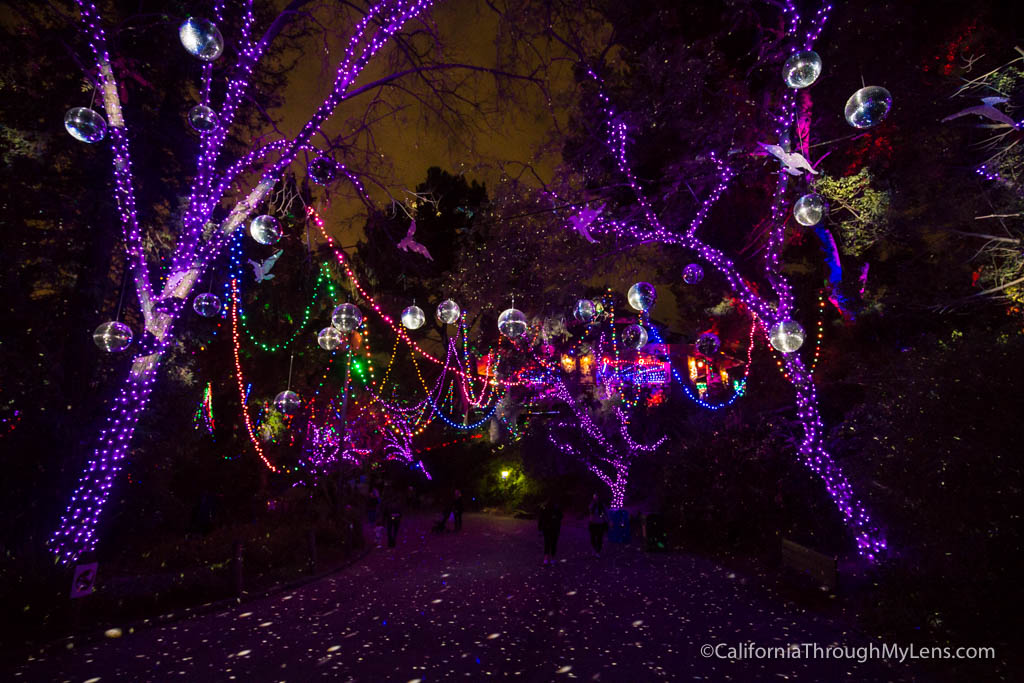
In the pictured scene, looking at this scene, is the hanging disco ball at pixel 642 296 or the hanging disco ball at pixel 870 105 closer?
the hanging disco ball at pixel 870 105

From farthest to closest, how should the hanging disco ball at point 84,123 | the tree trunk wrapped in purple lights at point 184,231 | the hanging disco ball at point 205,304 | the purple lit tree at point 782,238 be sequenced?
the purple lit tree at point 782,238, the hanging disco ball at point 205,304, the tree trunk wrapped in purple lights at point 184,231, the hanging disco ball at point 84,123

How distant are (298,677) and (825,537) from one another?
1121 centimetres

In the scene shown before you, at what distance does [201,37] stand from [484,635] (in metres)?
7.46

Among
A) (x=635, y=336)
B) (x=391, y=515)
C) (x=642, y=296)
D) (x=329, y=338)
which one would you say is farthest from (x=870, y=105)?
(x=391, y=515)

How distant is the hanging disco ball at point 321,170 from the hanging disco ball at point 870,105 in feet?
23.1

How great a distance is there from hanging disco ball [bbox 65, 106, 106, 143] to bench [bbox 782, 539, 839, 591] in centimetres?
1099

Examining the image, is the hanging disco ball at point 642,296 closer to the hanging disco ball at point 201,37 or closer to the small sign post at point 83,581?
the hanging disco ball at point 201,37

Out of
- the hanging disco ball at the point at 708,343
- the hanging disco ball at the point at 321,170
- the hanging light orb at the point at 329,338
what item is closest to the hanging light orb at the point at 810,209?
the hanging disco ball at the point at 708,343

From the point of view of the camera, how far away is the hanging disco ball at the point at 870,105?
19.2 feet

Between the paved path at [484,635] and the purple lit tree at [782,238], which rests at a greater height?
the purple lit tree at [782,238]

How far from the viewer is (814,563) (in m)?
8.80

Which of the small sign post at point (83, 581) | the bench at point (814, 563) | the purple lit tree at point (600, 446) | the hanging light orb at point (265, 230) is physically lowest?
the bench at point (814, 563)

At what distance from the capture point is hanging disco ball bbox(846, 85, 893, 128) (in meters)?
5.86

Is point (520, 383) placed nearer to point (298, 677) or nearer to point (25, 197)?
point (25, 197)
